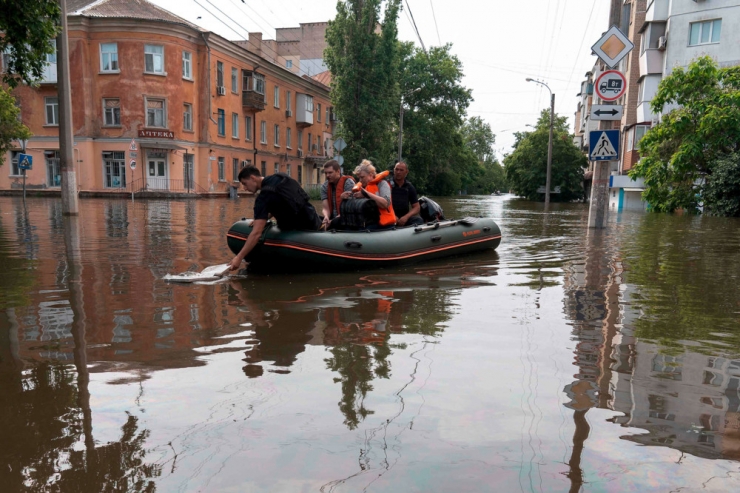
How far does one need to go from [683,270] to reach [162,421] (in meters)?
7.60

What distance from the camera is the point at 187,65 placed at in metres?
38.1

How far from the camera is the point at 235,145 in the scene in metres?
42.9

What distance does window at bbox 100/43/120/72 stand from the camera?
36.0m

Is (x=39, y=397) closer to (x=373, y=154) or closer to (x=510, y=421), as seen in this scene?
(x=510, y=421)

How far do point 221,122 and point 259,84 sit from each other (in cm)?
610

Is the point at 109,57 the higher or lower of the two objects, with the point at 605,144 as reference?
higher

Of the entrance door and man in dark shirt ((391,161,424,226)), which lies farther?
the entrance door

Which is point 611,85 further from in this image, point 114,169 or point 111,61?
point 111,61

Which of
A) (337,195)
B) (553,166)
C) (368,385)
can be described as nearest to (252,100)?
(553,166)

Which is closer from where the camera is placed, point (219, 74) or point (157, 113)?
point (157, 113)

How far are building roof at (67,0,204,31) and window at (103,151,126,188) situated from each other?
7.83 m

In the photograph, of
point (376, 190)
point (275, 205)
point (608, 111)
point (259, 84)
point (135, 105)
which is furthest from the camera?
point (259, 84)

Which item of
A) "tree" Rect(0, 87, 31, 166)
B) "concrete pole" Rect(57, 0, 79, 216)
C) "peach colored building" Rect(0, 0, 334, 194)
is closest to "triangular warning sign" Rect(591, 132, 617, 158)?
"concrete pole" Rect(57, 0, 79, 216)

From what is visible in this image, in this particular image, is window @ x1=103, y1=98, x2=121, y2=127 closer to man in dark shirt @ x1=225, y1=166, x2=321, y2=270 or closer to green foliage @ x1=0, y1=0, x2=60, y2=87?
green foliage @ x1=0, y1=0, x2=60, y2=87
